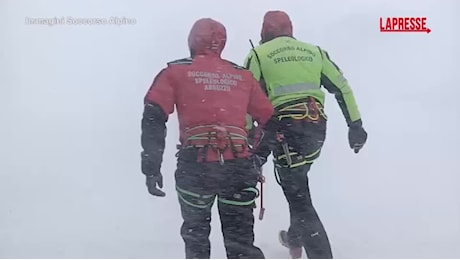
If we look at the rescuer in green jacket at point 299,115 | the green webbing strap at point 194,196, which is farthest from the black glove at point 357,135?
the green webbing strap at point 194,196

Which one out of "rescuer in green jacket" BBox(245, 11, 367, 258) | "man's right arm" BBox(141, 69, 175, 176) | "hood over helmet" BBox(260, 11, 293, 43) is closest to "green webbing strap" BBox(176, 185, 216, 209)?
"man's right arm" BBox(141, 69, 175, 176)

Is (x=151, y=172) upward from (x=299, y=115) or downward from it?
downward

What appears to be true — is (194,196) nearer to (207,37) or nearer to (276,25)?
(207,37)

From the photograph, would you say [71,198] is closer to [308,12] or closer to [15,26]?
[15,26]

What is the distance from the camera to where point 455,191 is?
11.3ft

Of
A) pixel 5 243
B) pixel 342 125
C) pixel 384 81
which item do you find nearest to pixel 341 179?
pixel 342 125

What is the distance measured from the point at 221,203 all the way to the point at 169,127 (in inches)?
14.2

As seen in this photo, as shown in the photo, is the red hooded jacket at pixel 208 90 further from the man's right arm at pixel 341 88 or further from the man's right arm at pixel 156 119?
the man's right arm at pixel 341 88

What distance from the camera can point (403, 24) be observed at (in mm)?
3410

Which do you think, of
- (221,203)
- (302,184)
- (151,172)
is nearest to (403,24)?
(302,184)

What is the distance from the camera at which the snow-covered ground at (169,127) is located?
3.38 metres

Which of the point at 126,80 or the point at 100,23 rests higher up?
the point at 100,23

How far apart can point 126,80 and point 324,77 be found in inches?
30.8

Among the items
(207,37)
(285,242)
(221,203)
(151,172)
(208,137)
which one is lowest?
(285,242)
